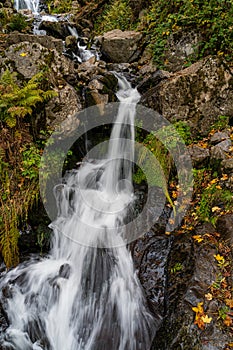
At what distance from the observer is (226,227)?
4133 millimetres

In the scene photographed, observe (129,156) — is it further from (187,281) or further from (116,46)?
(116,46)

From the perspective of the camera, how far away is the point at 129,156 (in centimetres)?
607

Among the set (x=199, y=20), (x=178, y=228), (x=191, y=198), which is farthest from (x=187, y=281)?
(x=199, y=20)

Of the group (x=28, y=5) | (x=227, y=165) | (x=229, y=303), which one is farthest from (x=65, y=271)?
(x=28, y=5)

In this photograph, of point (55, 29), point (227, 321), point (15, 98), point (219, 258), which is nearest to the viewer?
point (227, 321)

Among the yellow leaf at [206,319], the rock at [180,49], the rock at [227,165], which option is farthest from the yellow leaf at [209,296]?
the rock at [180,49]

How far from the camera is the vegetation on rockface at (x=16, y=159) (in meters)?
4.69

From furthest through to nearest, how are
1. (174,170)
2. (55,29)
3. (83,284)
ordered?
(55,29)
(174,170)
(83,284)

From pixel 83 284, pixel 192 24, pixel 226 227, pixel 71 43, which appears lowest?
pixel 83 284

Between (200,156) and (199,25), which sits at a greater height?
(199,25)

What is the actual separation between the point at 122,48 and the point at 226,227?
7454 millimetres

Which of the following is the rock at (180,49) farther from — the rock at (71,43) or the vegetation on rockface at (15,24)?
the vegetation on rockface at (15,24)

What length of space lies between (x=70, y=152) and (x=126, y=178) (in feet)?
4.47

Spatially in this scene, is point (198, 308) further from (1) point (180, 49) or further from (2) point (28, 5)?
(2) point (28, 5)
